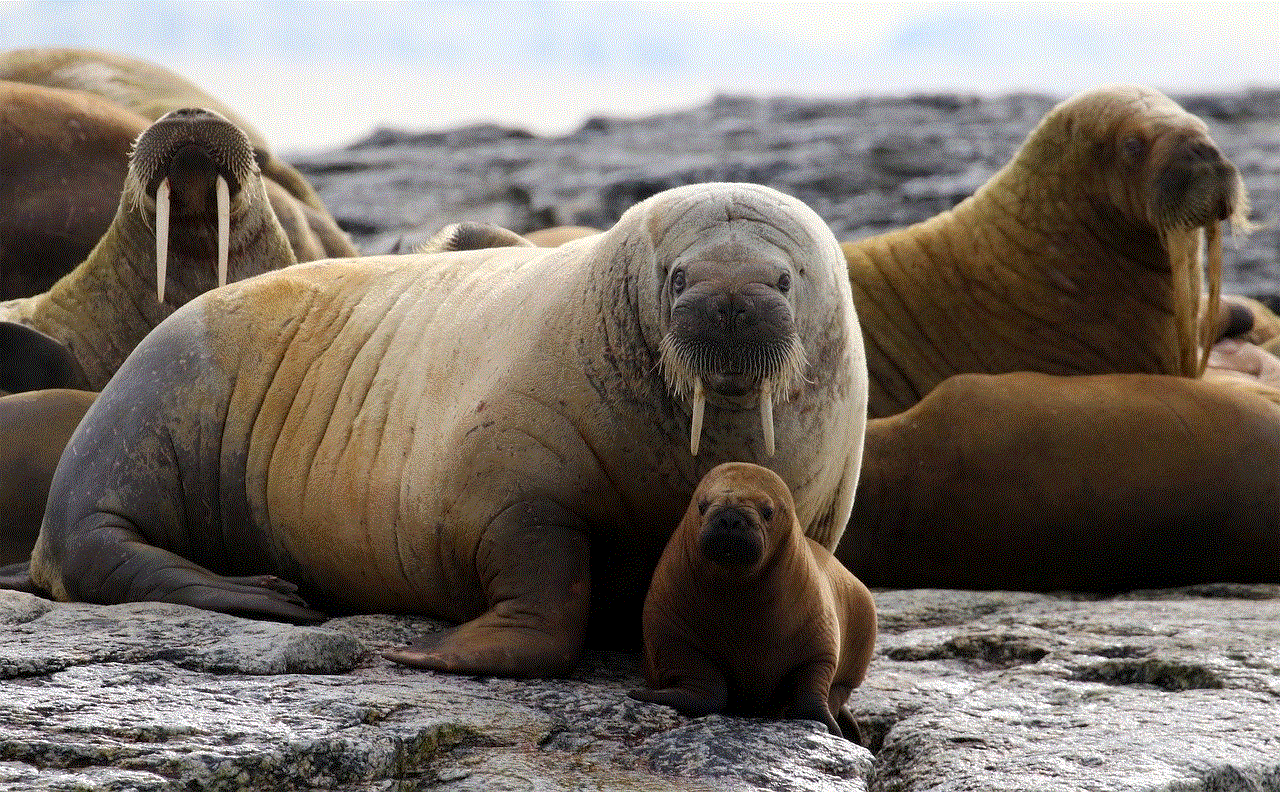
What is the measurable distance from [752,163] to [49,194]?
736cm

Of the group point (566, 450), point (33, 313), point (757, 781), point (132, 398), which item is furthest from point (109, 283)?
point (757, 781)

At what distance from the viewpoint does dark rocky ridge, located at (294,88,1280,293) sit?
48.8 ft

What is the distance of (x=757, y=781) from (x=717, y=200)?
173 cm

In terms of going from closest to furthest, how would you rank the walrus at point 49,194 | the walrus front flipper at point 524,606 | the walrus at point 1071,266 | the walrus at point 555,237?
the walrus front flipper at point 524,606 < the walrus at point 1071,266 < the walrus at point 555,237 < the walrus at point 49,194

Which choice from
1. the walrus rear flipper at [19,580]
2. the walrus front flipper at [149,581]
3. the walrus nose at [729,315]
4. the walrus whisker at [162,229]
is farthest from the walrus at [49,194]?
the walrus nose at [729,315]

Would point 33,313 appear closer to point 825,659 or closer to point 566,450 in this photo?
point 566,450

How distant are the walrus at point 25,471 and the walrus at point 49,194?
148 inches

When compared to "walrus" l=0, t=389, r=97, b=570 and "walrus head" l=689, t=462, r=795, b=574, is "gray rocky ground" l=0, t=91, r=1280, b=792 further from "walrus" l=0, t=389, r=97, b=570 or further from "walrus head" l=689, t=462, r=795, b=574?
"walrus" l=0, t=389, r=97, b=570

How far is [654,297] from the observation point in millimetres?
5090

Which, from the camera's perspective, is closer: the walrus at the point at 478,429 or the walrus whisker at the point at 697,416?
the walrus whisker at the point at 697,416

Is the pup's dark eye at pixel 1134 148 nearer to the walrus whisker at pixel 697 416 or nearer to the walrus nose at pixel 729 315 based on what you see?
the walrus whisker at pixel 697 416

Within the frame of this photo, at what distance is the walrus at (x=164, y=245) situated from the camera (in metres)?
7.41

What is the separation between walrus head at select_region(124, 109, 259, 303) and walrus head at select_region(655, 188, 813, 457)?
2915mm

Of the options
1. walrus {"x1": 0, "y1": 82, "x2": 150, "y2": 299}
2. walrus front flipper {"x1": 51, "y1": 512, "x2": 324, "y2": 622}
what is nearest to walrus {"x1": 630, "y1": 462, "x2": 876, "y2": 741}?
walrus front flipper {"x1": 51, "y1": 512, "x2": 324, "y2": 622}
